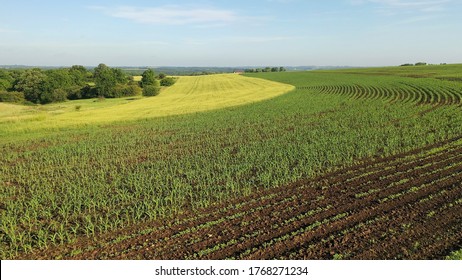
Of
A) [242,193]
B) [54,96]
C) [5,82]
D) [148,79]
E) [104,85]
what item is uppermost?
[148,79]

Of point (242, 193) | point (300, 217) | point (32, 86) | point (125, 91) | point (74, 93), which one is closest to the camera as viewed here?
point (300, 217)

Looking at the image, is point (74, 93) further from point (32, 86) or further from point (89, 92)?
point (32, 86)

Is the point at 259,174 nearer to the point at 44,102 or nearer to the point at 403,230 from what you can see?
the point at 403,230

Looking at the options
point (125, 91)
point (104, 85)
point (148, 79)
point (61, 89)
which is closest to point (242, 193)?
point (104, 85)

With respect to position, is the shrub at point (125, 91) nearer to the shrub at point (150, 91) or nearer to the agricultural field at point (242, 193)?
the shrub at point (150, 91)

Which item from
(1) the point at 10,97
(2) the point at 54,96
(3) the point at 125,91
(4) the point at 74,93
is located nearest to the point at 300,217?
(3) the point at 125,91

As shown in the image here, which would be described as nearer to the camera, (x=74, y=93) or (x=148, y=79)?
(x=74, y=93)

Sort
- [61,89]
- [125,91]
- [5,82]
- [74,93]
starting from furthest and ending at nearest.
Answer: [5,82], [74,93], [125,91], [61,89]

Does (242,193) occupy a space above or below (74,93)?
below
